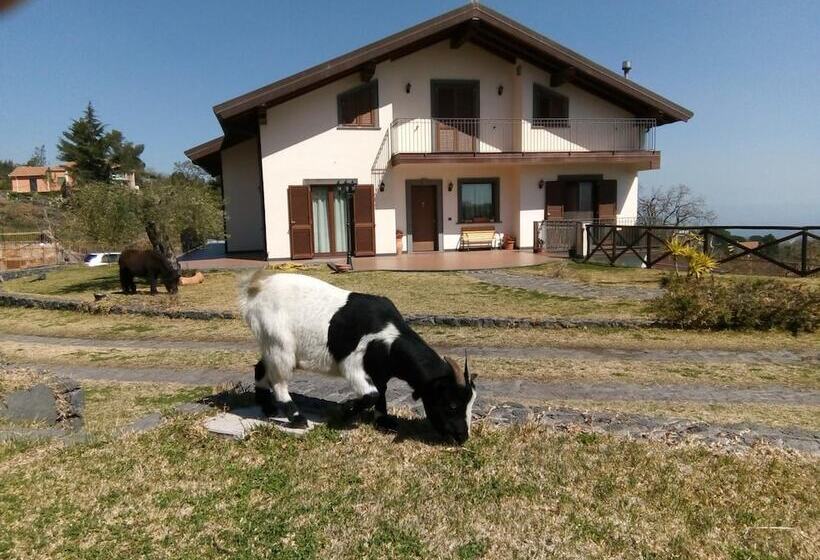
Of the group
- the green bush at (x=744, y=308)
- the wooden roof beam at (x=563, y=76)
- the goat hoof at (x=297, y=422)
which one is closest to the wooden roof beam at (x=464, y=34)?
A: the wooden roof beam at (x=563, y=76)

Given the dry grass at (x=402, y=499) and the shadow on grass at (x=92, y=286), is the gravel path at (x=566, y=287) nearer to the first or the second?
the dry grass at (x=402, y=499)

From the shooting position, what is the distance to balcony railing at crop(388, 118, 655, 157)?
696 inches

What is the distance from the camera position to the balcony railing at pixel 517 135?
1769 cm

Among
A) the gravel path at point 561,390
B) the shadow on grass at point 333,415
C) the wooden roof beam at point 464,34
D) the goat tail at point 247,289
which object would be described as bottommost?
the gravel path at point 561,390

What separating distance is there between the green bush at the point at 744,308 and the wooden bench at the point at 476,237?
10582mm

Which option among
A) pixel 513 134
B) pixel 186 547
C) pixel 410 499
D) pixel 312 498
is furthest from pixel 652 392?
pixel 513 134

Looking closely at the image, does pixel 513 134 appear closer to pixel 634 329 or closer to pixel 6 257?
pixel 634 329

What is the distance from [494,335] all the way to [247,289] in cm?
473

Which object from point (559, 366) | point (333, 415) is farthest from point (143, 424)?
A: point (559, 366)

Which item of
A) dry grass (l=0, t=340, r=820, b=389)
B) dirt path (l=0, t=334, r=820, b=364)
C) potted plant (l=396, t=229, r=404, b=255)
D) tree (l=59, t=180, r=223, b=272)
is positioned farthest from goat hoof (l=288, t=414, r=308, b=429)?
potted plant (l=396, t=229, r=404, b=255)

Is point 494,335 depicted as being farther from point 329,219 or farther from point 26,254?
point 26,254

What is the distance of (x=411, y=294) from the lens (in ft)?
36.3

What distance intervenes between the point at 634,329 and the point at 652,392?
2992 mm

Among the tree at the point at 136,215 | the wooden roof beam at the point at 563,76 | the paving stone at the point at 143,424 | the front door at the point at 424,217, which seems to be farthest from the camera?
the front door at the point at 424,217
